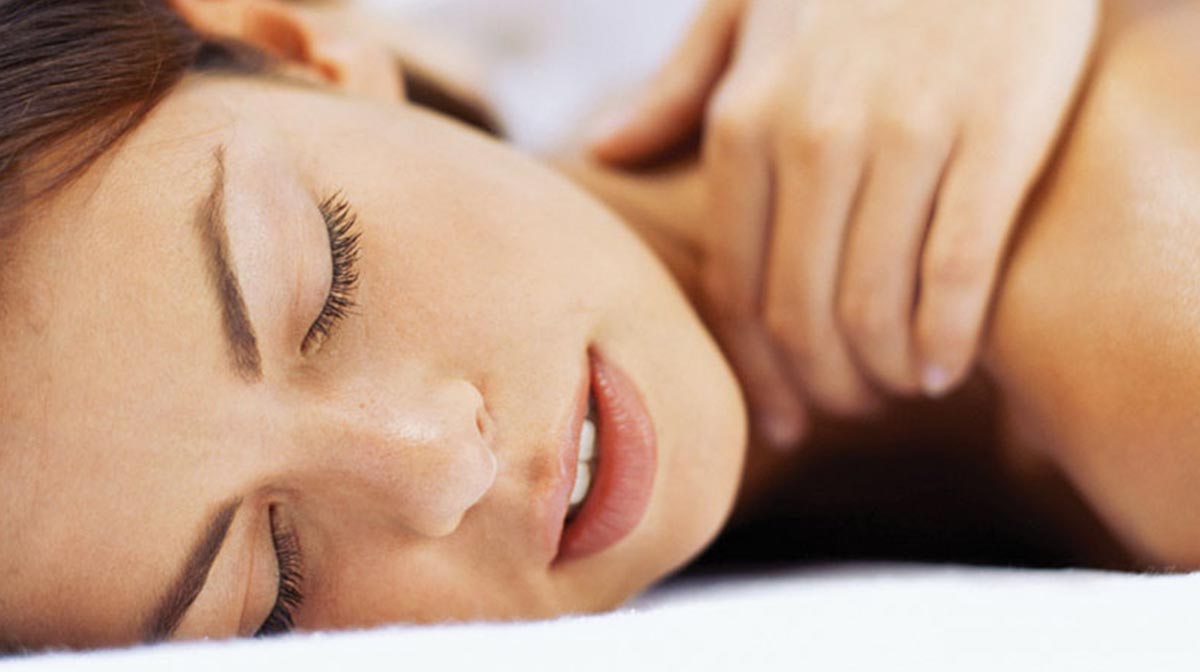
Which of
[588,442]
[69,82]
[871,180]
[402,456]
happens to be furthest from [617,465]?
[69,82]

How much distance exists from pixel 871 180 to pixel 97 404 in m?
0.52

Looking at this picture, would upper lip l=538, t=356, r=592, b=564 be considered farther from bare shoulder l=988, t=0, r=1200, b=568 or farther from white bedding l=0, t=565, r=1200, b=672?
bare shoulder l=988, t=0, r=1200, b=568

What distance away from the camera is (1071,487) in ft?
2.85

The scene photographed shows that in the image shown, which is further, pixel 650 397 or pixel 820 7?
pixel 820 7

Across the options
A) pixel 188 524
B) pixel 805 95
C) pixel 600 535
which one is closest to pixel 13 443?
pixel 188 524

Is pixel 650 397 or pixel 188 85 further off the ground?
pixel 188 85

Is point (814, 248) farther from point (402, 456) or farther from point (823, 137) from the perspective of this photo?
point (402, 456)

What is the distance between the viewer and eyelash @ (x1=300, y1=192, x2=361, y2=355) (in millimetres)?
671

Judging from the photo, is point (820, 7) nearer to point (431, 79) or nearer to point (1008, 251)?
point (1008, 251)

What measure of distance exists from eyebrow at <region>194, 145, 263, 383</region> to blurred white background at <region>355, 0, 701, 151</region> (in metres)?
0.90

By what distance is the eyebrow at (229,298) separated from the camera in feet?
2.02

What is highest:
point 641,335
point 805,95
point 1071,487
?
point 805,95

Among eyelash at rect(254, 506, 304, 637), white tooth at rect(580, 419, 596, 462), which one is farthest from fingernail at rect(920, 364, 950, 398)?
eyelash at rect(254, 506, 304, 637)

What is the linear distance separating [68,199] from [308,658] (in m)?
0.30
